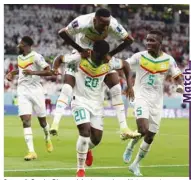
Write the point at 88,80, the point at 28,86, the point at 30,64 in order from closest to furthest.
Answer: the point at 88,80 → the point at 30,64 → the point at 28,86

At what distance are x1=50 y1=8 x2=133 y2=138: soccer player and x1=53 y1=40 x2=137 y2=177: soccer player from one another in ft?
0.39

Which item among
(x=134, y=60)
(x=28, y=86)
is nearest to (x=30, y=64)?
(x=28, y=86)

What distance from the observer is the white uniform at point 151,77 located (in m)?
12.6

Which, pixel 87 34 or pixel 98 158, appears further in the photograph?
pixel 98 158

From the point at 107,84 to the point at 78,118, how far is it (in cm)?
94

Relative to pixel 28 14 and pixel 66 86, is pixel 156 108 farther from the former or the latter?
pixel 28 14

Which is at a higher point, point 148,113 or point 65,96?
point 65,96

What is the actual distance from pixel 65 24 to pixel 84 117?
31.9 meters

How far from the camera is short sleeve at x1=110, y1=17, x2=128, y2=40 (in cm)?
1126

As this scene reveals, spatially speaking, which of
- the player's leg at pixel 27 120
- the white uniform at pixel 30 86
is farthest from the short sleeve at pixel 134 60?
the player's leg at pixel 27 120

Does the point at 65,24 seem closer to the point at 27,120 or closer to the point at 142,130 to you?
the point at 27,120

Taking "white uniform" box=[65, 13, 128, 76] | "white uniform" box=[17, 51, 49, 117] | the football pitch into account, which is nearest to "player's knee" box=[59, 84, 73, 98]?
"white uniform" box=[65, 13, 128, 76]

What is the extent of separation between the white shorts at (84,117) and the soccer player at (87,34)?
23cm

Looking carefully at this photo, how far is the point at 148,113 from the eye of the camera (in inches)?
491
